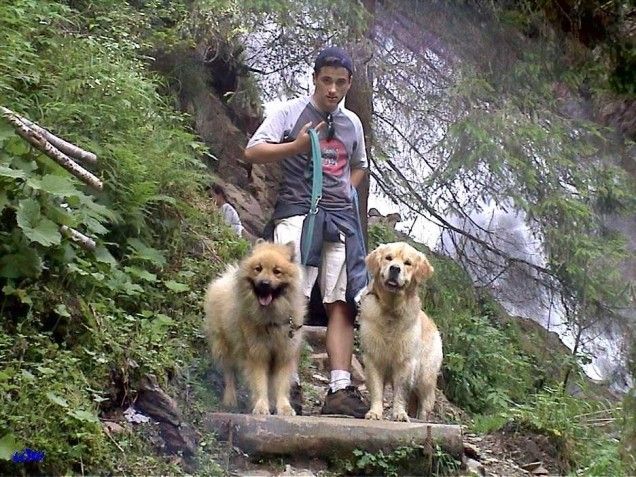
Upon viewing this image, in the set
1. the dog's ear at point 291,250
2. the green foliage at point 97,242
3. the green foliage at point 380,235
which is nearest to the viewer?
the green foliage at point 97,242

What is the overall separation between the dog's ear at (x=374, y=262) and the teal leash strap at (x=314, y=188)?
510mm

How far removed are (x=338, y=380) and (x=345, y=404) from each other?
0.19m

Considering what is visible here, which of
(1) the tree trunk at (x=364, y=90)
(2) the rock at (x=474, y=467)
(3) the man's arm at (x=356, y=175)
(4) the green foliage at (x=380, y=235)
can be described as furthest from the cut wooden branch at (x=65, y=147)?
(4) the green foliage at (x=380, y=235)

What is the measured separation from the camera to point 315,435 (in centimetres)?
510

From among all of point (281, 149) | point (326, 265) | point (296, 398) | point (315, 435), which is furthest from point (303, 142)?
point (315, 435)

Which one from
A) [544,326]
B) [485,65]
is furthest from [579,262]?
[485,65]

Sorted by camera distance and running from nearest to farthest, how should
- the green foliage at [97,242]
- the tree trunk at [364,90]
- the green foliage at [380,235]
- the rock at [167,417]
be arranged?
the green foliage at [97,242] < the rock at [167,417] < the tree trunk at [364,90] < the green foliage at [380,235]

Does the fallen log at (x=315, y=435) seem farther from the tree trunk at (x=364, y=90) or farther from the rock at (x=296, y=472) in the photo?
the tree trunk at (x=364, y=90)

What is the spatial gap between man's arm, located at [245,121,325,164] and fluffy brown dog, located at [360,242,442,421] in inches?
37.2

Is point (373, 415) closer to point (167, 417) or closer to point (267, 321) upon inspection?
point (267, 321)

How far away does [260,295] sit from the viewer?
5543 mm

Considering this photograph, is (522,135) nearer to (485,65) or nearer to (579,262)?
(485,65)

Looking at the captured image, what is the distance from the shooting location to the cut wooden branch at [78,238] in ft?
16.3

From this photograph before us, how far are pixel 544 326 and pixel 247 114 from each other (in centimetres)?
446
